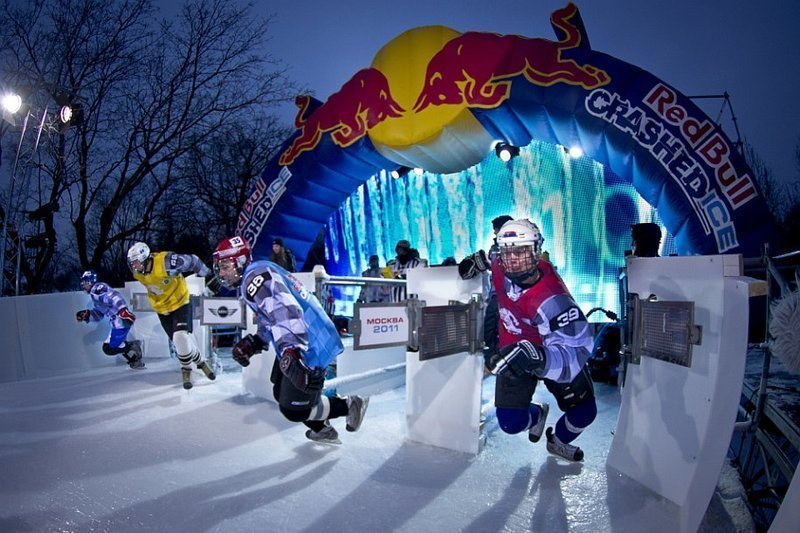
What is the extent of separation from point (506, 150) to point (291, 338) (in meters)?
6.32

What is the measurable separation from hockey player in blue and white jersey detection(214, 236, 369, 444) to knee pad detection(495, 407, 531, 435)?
110cm

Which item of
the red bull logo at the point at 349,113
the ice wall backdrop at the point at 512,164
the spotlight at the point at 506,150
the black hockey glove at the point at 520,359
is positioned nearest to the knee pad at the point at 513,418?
the black hockey glove at the point at 520,359

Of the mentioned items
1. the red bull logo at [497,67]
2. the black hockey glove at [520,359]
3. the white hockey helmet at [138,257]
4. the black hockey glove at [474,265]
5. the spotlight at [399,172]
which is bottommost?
the black hockey glove at [520,359]

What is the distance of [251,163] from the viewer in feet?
51.7

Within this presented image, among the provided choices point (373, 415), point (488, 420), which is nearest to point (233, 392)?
point (373, 415)

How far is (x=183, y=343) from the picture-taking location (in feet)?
17.7

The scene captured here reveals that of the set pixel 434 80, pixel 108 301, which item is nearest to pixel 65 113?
pixel 108 301

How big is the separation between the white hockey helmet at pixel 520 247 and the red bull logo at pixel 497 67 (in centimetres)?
445

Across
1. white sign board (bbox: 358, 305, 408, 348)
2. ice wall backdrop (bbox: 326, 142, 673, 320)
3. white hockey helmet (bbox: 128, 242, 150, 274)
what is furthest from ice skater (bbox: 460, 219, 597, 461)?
ice wall backdrop (bbox: 326, 142, 673, 320)

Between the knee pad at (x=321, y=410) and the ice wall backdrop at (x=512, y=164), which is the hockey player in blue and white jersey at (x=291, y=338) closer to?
the knee pad at (x=321, y=410)

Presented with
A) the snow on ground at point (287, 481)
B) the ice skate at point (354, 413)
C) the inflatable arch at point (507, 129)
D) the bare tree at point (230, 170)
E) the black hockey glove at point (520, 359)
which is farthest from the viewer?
the bare tree at point (230, 170)

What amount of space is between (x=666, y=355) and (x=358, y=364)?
12.9 feet

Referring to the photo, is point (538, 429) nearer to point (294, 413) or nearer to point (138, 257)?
point (294, 413)

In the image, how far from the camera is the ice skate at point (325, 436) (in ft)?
11.3
